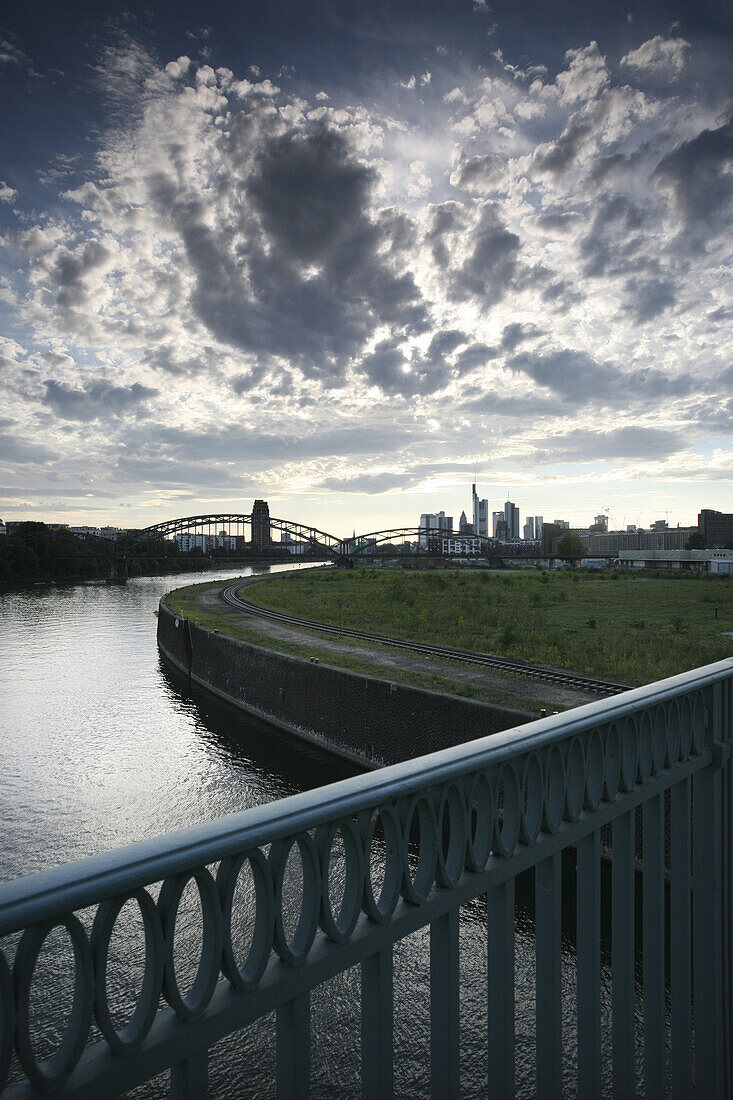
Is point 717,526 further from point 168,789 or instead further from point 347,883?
point 347,883

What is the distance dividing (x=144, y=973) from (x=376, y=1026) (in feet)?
2.57

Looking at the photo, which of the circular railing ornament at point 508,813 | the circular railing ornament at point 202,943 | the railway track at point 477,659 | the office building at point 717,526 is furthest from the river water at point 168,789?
the office building at point 717,526

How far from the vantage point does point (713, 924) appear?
9.59ft

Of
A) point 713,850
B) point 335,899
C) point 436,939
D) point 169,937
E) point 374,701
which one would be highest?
point 169,937

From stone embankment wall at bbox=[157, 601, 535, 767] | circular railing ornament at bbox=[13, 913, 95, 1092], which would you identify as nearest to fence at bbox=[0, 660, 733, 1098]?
circular railing ornament at bbox=[13, 913, 95, 1092]

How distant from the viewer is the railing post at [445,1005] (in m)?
1.77

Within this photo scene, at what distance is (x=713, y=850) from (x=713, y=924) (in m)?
0.33

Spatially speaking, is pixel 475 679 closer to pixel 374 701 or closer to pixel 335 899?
pixel 374 701

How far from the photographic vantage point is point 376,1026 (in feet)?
5.31

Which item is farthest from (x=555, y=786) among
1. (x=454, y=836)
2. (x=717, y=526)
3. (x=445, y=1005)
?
(x=717, y=526)

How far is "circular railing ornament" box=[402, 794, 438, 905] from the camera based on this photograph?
1.68 m

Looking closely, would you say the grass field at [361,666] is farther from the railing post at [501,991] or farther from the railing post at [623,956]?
the railing post at [501,991]

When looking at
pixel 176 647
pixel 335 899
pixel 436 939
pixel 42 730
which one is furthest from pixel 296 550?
pixel 436 939

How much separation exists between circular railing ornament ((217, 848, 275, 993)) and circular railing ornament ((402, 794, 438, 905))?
405 mm
